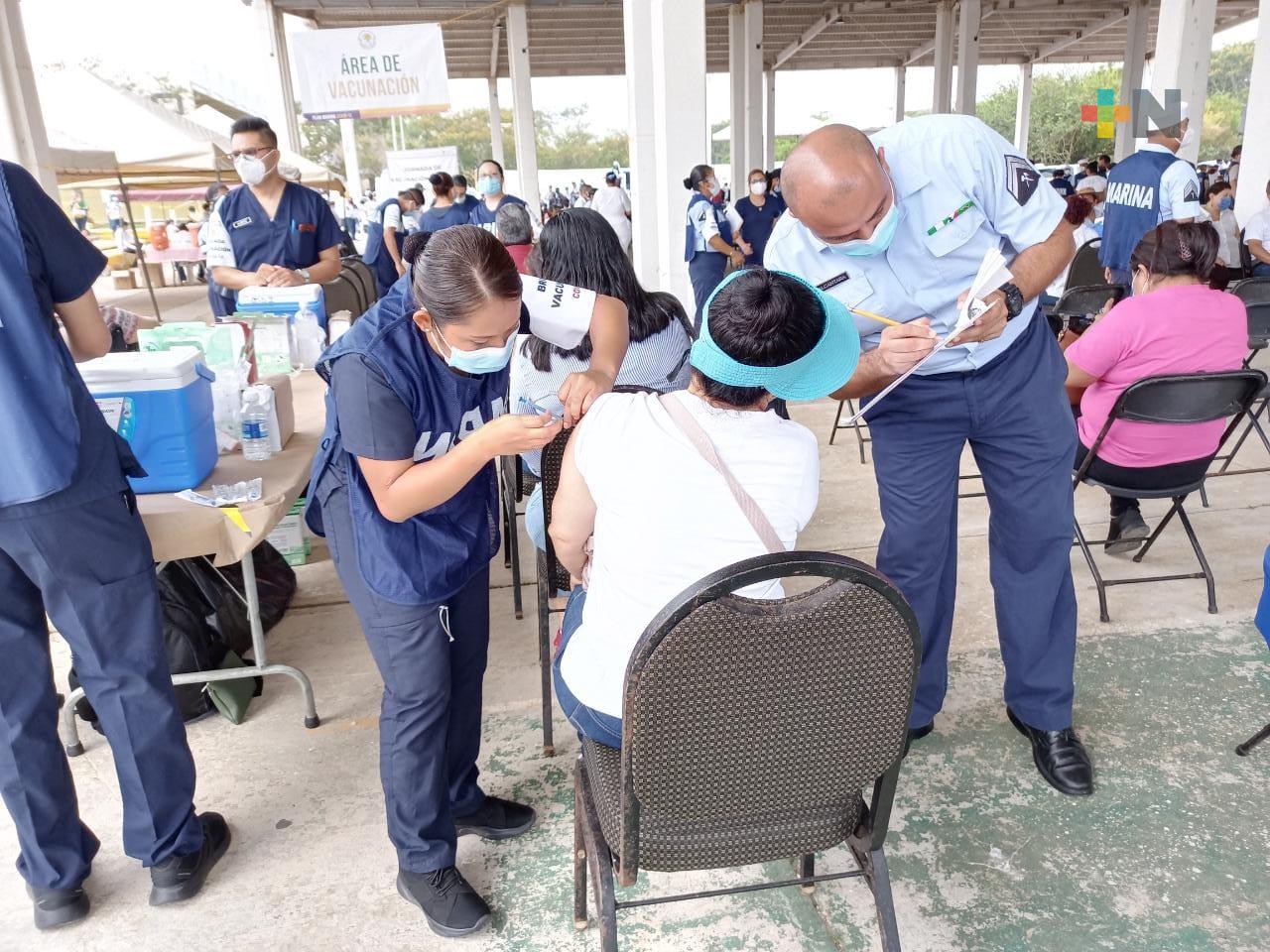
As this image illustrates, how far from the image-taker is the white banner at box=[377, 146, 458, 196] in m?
11.0

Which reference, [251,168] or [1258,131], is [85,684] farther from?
[1258,131]

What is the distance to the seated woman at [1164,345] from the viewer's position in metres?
2.77

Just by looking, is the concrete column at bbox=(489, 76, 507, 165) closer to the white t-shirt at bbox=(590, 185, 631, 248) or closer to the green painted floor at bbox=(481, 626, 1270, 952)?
the white t-shirt at bbox=(590, 185, 631, 248)

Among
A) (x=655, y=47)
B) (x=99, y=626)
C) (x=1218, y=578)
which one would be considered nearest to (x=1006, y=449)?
(x=1218, y=578)

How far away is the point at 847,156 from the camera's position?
5.93ft

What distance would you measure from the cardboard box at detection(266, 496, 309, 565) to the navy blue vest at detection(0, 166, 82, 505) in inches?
77.1

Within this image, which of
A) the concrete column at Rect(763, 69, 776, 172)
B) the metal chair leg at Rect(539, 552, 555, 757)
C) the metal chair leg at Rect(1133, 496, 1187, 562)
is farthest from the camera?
the concrete column at Rect(763, 69, 776, 172)

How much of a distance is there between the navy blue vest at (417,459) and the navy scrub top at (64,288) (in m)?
0.39

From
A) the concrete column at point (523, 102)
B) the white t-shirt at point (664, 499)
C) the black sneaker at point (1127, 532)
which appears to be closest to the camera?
the white t-shirt at point (664, 499)

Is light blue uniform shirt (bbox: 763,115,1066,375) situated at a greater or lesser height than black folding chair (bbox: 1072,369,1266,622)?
greater

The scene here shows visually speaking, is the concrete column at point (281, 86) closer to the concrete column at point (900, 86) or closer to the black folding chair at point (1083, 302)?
the black folding chair at point (1083, 302)

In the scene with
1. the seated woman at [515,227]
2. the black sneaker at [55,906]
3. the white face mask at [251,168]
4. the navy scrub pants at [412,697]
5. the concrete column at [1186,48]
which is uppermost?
the concrete column at [1186,48]

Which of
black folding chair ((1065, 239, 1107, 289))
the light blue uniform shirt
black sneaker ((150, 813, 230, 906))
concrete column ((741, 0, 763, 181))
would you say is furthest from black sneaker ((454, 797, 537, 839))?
concrete column ((741, 0, 763, 181))

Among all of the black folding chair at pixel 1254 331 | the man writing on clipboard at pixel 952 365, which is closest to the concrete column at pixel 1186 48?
the black folding chair at pixel 1254 331
